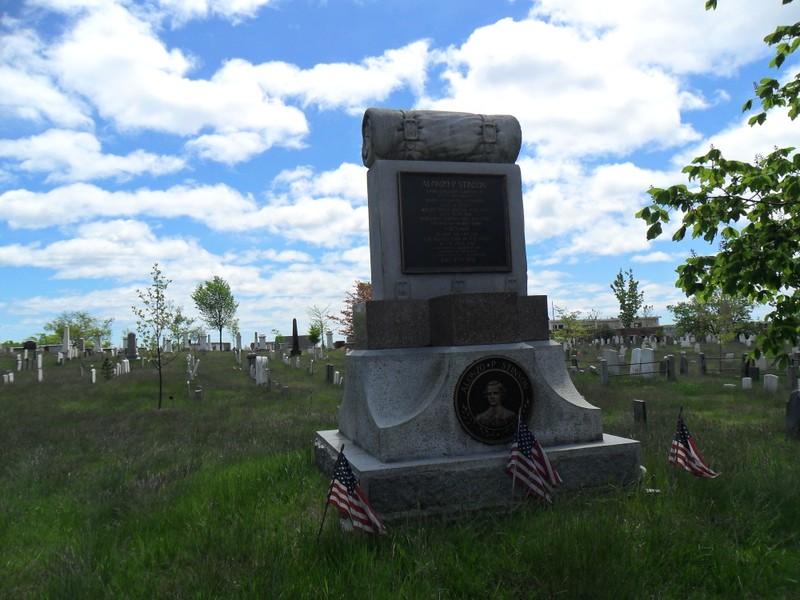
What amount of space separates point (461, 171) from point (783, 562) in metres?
4.77

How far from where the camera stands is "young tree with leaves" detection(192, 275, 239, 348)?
241ft

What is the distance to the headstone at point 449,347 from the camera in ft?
17.9

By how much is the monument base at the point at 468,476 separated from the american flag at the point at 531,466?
0.17 m

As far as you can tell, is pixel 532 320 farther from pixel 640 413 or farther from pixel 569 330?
pixel 569 330

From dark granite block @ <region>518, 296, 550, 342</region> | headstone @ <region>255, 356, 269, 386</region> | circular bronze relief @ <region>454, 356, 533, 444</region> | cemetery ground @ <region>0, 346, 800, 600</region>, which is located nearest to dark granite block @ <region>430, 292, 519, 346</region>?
circular bronze relief @ <region>454, 356, 533, 444</region>

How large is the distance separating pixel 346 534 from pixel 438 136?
14.8 feet

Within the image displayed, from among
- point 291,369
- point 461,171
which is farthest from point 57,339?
point 461,171

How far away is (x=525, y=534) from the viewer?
4.41 m

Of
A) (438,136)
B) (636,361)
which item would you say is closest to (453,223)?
(438,136)

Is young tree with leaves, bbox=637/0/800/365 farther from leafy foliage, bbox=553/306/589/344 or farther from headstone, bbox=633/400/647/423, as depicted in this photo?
leafy foliage, bbox=553/306/589/344

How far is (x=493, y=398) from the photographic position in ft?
19.2

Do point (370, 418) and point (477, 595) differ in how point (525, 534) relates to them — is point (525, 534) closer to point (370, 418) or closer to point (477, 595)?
point (477, 595)

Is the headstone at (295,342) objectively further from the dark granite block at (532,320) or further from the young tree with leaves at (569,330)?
the dark granite block at (532,320)

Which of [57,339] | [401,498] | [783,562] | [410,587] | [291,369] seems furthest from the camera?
[57,339]
